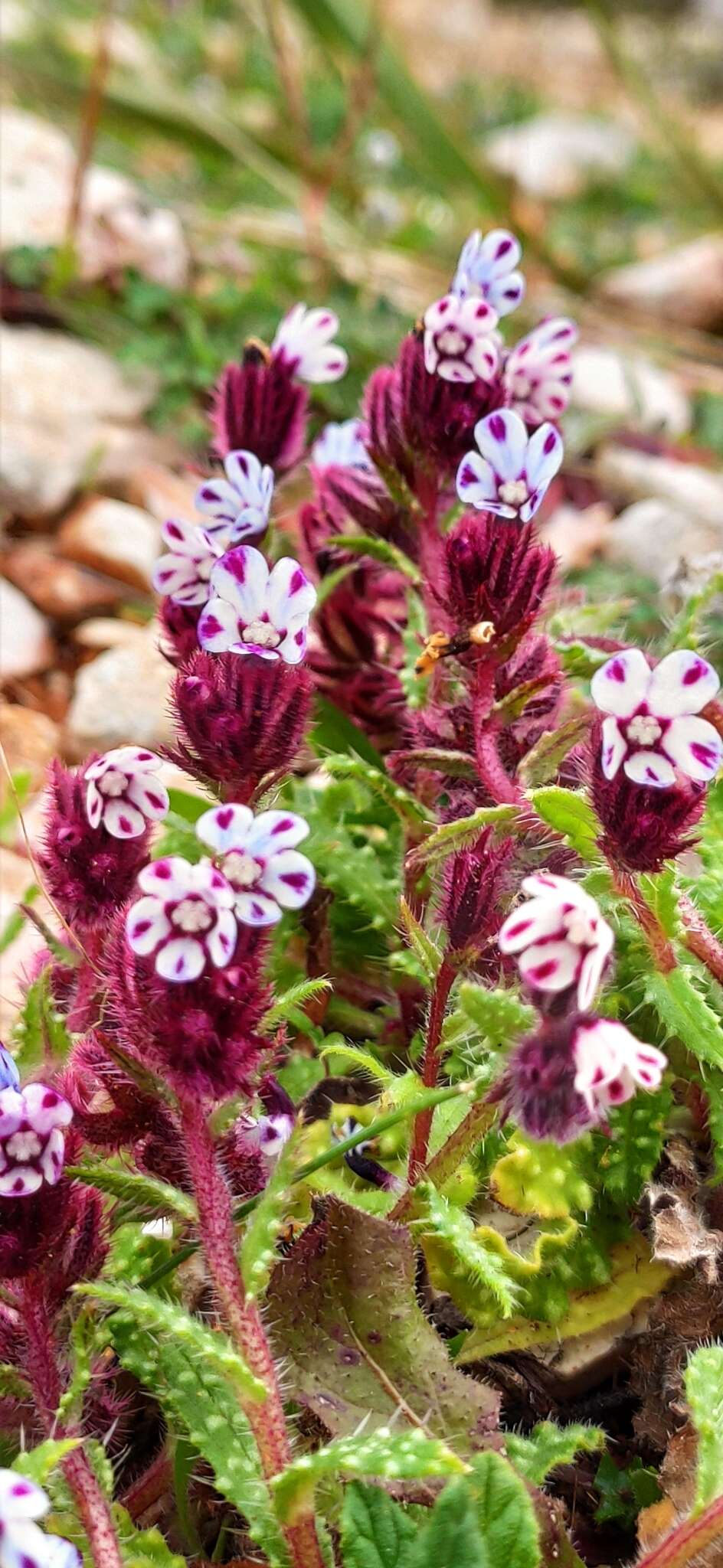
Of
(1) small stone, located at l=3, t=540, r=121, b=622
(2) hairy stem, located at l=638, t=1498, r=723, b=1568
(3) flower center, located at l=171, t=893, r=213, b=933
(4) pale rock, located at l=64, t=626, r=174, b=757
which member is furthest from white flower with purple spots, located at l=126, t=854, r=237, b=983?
(1) small stone, located at l=3, t=540, r=121, b=622

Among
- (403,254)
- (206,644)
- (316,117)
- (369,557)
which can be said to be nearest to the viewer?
(206,644)

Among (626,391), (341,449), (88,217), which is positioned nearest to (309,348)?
(341,449)

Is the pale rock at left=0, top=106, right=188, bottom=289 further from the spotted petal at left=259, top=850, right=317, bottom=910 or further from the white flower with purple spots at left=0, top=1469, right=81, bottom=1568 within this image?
the white flower with purple spots at left=0, top=1469, right=81, bottom=1568

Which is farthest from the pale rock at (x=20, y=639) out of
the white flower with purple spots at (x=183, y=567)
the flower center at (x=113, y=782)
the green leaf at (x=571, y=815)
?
the green leaf at (x=571, y=815)

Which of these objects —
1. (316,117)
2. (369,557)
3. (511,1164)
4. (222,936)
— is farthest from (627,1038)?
(316,117)

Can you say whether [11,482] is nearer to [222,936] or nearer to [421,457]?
[421,457]

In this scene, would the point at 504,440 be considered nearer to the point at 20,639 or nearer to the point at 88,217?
the point at 20,639

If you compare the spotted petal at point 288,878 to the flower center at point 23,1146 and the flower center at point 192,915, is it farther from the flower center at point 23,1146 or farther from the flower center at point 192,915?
the flower center at point 23,1146
